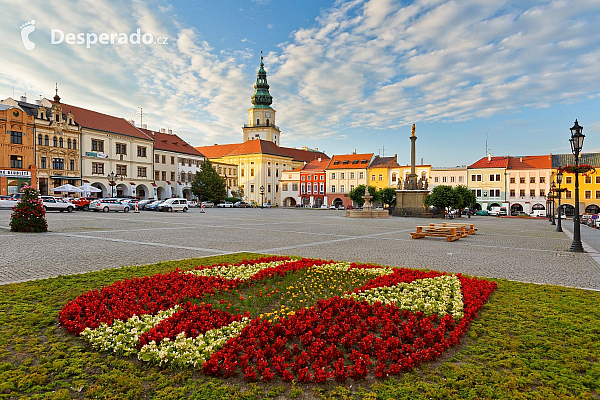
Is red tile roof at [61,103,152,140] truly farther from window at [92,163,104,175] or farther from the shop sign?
the shop sign

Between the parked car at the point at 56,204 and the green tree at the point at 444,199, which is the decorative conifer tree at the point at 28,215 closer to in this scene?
the parked car at the point at 56,204

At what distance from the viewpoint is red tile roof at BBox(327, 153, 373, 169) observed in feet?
271

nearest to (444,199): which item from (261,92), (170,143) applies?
(170,143)

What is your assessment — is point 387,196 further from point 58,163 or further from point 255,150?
point 255,150

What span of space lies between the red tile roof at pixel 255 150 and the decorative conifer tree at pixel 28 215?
77939mm

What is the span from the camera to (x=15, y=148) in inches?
1745

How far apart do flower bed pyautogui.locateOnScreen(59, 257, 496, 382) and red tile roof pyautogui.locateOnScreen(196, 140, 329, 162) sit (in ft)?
289

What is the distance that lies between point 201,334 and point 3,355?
6.82ft

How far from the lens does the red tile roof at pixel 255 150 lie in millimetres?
95938

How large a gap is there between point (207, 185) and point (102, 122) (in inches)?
795

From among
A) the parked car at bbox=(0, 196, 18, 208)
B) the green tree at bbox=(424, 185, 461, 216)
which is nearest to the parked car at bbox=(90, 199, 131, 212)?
the parked car at bbox=(0, 196, 18, 208)

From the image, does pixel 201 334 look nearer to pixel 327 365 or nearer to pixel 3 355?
pixel 327 365

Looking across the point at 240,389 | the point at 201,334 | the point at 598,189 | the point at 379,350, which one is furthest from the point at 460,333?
the point at 598,189

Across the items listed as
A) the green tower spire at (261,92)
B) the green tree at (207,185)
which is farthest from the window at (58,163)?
the green tower spire at (261,92)
